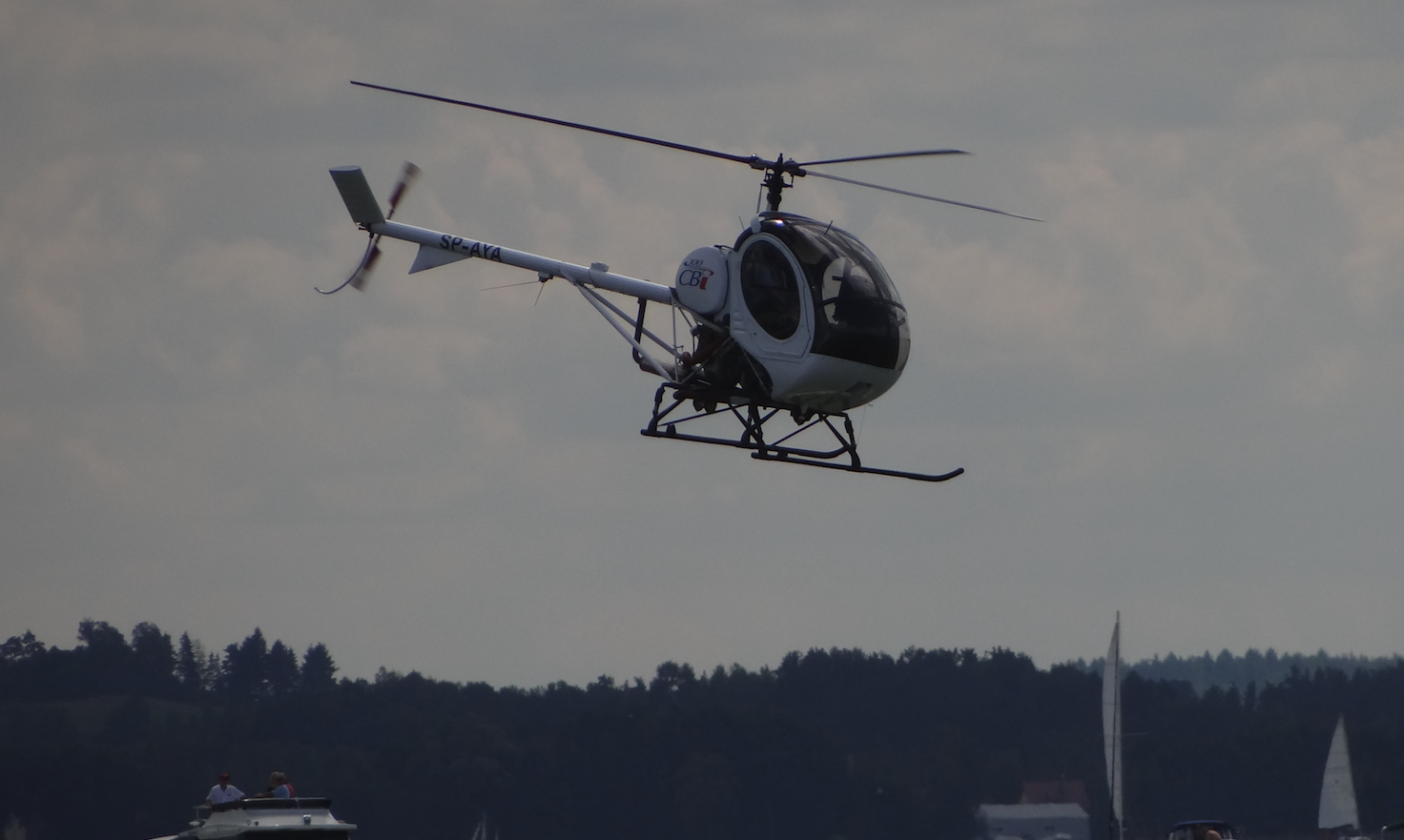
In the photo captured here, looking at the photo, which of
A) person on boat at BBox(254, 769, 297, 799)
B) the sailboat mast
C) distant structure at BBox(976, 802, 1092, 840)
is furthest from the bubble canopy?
distant structure at BBox(976, 802, 1092, 840)

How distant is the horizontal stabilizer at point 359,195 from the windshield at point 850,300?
9.04 meters

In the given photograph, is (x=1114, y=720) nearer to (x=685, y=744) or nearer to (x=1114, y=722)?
(x=1114, y=722)

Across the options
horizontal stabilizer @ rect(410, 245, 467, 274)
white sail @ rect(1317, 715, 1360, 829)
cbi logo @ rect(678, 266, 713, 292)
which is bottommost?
white sail @ rect(1317, 715, 1360, 829)

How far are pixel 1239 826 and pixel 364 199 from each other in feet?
296

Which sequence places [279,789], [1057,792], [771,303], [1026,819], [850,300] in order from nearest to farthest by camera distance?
[850,300] < [771,303] < [279,789] < [1026,819] < [1057,792]

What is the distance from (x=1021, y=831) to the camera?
112 metres

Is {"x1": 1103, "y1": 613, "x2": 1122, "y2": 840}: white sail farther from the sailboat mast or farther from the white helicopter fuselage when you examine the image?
the white helicopter fuselage

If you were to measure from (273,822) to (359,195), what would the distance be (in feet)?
36.0

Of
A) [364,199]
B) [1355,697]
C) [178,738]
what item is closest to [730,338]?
[364,199]

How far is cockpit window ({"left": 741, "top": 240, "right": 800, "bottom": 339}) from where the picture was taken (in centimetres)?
2914

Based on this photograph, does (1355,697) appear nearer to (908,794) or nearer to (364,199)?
(908,794)

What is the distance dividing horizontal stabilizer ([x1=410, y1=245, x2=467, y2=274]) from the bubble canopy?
284 inches

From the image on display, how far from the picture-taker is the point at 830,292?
94.5 feet

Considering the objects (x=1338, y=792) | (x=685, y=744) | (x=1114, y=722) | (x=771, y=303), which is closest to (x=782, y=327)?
(x=771, y=303)
